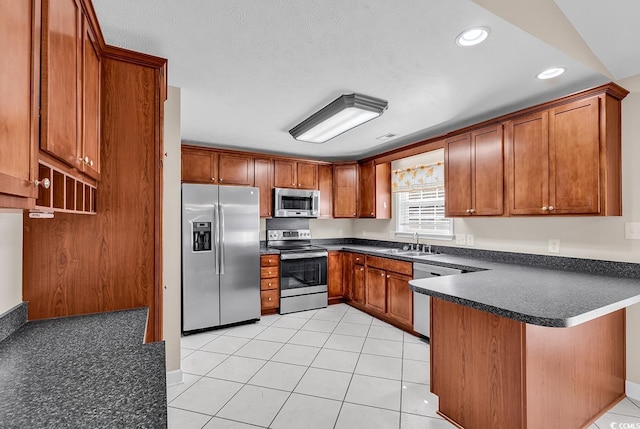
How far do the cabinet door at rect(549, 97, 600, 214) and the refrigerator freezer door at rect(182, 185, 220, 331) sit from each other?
132 inches

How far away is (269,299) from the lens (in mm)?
4105

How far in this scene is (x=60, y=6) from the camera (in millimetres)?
1056

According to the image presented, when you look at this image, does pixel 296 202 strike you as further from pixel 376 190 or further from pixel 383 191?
pixel 383 191

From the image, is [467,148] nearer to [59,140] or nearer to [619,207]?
[619,207]

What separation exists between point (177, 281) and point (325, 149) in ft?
9.63

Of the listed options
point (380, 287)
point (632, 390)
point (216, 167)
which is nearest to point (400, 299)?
point (380, 287)

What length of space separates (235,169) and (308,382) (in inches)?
112

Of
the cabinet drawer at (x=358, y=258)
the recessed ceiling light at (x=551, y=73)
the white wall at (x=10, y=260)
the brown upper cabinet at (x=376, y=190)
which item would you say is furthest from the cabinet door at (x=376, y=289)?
the white wall at (x=10, y=260)

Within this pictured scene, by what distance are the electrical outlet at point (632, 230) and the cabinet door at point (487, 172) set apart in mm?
807

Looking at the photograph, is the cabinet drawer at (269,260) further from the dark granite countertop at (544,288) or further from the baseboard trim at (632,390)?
the baseboard trim at (632,390)

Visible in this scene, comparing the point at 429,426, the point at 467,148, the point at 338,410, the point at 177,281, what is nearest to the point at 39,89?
the point at 177,281

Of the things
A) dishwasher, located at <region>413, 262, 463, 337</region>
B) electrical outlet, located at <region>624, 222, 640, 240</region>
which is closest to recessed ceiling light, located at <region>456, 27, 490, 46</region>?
electrical outlet, located at <region>624, 222, 640, 240</region>

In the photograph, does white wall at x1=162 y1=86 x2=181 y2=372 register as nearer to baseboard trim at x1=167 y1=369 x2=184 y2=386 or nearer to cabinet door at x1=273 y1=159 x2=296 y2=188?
baseboard trim at x1=167 y1=369 x2=184 y2=386

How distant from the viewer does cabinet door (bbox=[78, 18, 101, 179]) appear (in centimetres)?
132
